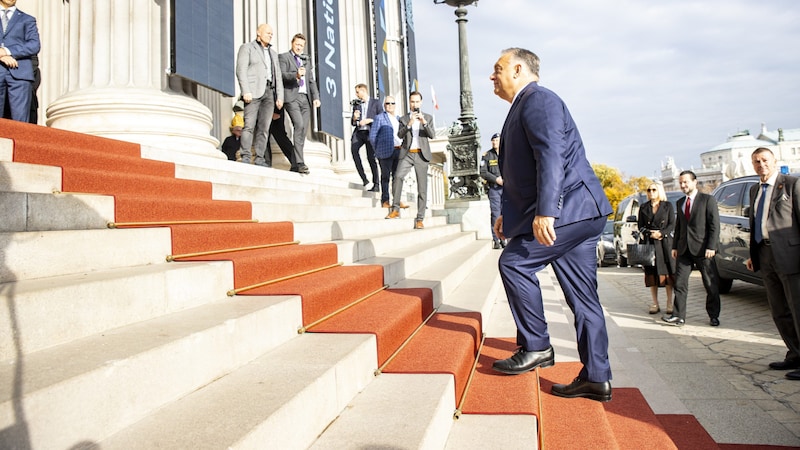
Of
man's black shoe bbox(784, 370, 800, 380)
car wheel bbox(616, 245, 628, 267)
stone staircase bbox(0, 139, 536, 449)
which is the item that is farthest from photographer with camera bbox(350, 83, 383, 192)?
car wheel bbox(616, 245, 628, 267)

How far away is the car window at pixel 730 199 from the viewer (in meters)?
7.66

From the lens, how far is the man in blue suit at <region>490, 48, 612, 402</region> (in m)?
2.84

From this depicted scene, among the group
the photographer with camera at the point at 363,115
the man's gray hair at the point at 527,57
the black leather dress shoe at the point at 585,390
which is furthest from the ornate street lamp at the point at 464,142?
the black leather dress shoe at the point at 585,390

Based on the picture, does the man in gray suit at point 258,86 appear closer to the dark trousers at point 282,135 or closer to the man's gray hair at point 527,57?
the dark trousers at point 282,135

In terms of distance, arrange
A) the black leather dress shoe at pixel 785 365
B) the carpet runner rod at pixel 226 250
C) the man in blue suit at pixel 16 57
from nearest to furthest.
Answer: the carpet runner rod at pixel 226 250
the black leather dress shoe at pixel 785 365
the man in blue suit at pixel 16 57

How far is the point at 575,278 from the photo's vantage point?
2.99m

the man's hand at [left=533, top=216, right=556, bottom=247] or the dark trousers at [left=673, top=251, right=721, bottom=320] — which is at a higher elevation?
the man's hand at [left=533, top=216, right=556, bottom=247]

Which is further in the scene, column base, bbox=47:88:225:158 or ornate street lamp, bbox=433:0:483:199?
ornate street lamp, bbox=433:0:483:199

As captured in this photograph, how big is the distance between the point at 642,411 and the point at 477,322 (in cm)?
121

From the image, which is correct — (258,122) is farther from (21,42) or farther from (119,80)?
(21,42)

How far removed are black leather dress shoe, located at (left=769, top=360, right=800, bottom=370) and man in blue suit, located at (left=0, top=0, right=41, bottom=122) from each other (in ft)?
24.3

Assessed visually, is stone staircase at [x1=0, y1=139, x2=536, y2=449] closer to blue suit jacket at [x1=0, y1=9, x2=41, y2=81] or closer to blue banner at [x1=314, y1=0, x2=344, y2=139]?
blue suit jacket at [x1=0, y1=9, x2=41, y2=81]

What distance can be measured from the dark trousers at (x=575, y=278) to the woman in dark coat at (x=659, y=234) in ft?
14.4

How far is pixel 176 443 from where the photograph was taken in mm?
1521
